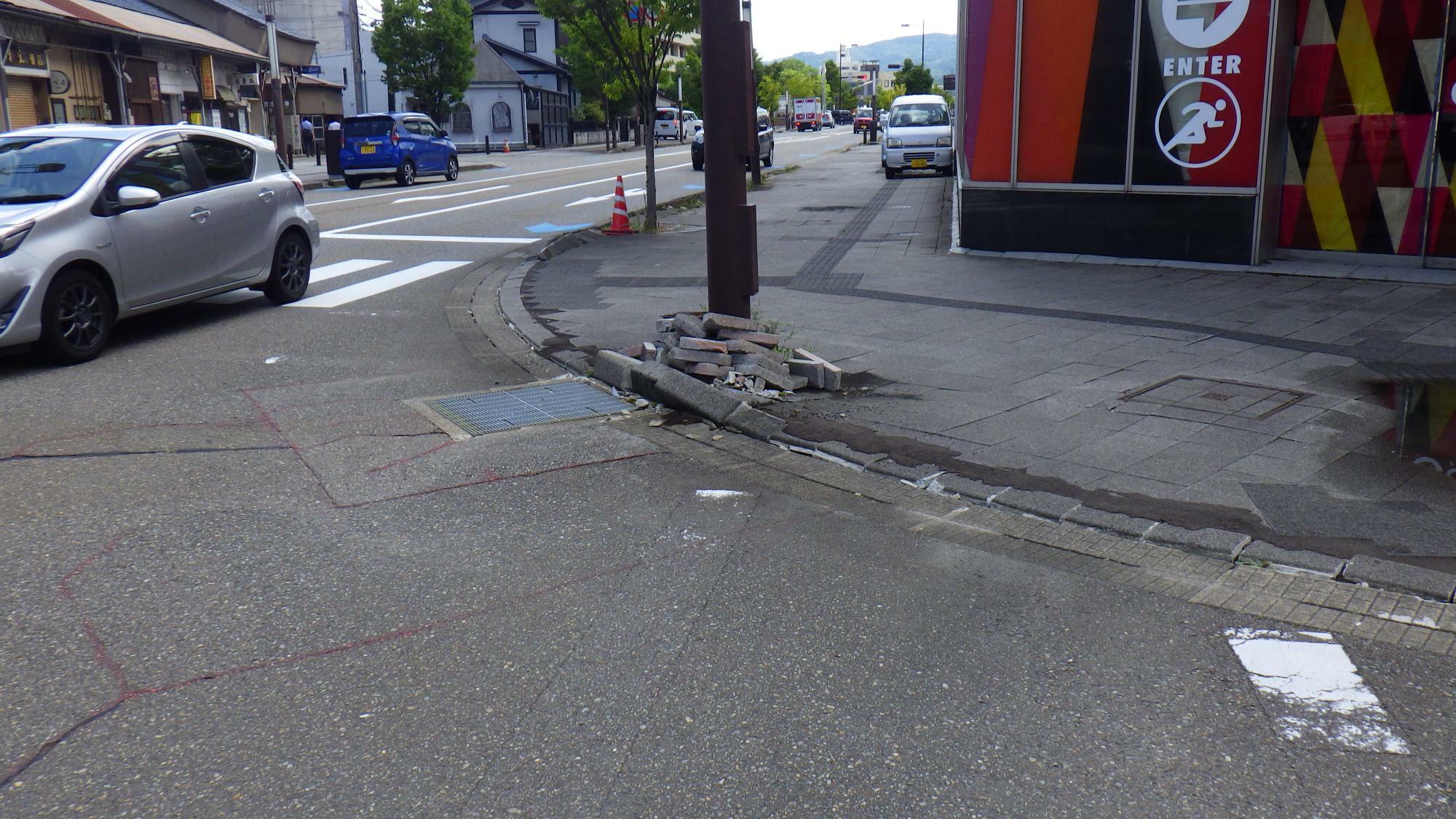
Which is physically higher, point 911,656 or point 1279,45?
point 1279,45

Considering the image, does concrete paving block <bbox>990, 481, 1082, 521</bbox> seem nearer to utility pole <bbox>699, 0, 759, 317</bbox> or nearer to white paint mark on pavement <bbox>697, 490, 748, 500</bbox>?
white paint mark on pavement <bbox>697, 490, 748, 500</bbox>

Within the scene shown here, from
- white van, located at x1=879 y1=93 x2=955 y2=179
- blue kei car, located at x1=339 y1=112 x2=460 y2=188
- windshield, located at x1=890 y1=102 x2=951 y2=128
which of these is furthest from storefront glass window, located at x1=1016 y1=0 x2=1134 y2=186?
blue kei car, located at x1=339 y1=112 x2=460 y2=188

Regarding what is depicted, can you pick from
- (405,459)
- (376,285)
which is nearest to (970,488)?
(405,459)

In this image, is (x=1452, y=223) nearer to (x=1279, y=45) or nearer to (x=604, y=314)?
(x=1279, y=45)

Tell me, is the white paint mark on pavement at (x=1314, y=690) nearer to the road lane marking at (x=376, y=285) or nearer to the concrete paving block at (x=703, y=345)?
the concrete paving block at (x=703, y=345)

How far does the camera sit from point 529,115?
217 feet

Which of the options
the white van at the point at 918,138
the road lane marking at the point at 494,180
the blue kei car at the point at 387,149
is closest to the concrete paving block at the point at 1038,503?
the road lane marking at the point at 494,180

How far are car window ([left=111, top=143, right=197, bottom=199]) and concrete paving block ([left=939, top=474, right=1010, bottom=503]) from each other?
6.50 m

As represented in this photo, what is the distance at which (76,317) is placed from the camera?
8.05 metres

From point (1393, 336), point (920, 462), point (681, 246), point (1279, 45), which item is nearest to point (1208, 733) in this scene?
point (920, 462)

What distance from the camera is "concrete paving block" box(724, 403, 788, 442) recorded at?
260 inches

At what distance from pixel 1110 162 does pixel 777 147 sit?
42953 mm

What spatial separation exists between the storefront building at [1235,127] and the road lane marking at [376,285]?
6915 millimetres

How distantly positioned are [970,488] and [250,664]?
10.7 ft
